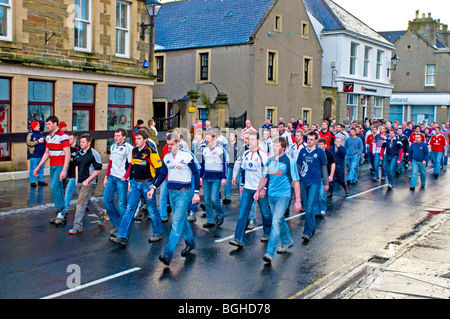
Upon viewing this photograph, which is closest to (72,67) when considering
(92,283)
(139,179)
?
(139,179)

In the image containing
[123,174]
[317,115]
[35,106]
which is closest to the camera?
[123,174]

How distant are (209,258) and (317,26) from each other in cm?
3106

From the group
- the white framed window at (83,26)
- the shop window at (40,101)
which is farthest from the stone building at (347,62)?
the shop window at (40,101)

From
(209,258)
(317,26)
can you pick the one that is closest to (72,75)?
(209,258)

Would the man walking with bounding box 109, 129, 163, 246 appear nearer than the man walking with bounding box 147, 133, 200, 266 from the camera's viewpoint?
No

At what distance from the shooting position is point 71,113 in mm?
18766

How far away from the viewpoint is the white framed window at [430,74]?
49.6m

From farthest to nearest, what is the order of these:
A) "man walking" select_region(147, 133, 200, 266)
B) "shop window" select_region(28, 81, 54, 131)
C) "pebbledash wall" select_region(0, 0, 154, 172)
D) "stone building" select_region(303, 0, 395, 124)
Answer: "stone building" select_region(303, 0, 395, 124) → "shop window" select_region(28, 81, 54, 131) → "pebbledash wall" select_region(0, 0, 154, 172) → "man walking" select_region(147, 133, 200, 266)

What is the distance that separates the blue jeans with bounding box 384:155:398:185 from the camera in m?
17.2

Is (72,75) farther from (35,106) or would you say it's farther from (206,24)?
(206,24)

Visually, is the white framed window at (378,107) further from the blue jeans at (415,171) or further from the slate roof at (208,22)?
the blue jeans at (415,171)

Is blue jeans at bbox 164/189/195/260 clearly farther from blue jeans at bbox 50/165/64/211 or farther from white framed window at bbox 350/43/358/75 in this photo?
white framed window at bbox 350/43/358/75

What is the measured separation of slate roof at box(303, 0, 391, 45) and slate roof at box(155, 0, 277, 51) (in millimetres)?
8583

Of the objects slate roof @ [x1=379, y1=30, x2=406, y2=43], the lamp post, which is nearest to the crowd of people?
the lamp post
